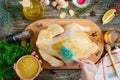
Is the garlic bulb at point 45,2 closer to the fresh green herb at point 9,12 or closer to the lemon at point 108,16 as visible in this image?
the fresh green herb at point 9,12

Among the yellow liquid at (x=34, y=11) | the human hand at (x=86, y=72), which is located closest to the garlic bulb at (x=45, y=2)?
the yellow liquid at (x=34, y=11)

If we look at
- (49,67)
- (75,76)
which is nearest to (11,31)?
(49,67)

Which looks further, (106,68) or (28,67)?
(106,68)

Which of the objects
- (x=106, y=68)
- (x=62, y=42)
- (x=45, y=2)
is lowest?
(x=106, y=68)

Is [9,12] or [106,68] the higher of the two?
[9,12]

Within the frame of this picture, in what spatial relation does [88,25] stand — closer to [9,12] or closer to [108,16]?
[108,16]

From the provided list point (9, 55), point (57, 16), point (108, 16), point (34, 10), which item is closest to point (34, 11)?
point (34, 10)

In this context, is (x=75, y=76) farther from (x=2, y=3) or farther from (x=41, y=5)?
(x=2, y=3)
